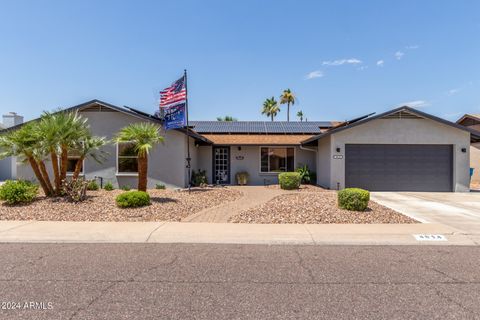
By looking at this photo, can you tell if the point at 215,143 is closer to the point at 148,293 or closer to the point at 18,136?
the point at 18,136

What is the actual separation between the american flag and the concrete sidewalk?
654 cm

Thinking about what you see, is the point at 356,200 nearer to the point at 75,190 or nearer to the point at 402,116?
the point at 402,116

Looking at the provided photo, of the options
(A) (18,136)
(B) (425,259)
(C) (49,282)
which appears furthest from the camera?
(A) (18,136)

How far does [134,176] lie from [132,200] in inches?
225

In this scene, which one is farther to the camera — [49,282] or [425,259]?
[425,259]

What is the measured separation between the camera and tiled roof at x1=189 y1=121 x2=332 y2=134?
69.7 ft

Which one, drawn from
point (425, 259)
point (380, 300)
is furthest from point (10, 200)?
point (425, 259)

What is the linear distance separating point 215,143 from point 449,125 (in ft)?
42.4

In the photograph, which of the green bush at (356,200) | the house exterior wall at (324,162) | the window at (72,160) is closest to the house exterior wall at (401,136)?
the house exterior wall at (324,162)

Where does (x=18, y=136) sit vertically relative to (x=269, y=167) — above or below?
above

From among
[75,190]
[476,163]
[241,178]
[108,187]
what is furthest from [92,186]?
[476,163]

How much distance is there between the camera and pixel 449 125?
15148 mm

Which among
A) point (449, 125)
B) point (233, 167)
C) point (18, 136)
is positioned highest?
point (449, 125)

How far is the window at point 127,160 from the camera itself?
14.8 meters
